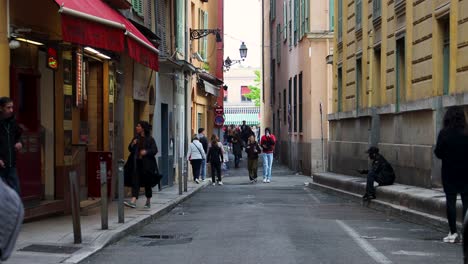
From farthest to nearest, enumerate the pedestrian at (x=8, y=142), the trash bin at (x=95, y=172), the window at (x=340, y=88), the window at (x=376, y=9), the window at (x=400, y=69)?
1. the window at (x=340, y=88)
2. the window at (x=376, y=9)
3. the window at (x=400, y=69)
4. the trash bin at (x=95, y=172)
5. the pedestrian at (x=8, y=142)

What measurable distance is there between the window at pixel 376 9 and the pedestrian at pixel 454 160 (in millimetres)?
10151

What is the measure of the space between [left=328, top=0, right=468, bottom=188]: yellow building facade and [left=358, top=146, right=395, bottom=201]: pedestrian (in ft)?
1.75

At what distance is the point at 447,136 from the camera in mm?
10594

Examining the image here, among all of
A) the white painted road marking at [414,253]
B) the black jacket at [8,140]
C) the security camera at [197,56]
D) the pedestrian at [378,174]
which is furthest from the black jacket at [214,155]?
the white painted road marking at [414,253]

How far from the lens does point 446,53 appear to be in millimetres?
15594

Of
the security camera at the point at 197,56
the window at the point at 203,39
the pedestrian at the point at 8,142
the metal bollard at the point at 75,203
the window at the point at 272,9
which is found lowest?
the metal bollard at the point at 75,203

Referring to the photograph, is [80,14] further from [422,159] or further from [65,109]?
[422,159]

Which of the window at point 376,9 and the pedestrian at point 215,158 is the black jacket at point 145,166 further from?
the pedestrian at point 215,158

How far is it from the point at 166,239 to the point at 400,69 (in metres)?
9.62

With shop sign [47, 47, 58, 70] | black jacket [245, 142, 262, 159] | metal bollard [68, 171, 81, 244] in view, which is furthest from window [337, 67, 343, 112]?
metal bollard [68, 171, 81, 244]

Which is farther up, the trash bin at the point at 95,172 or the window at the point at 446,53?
the window at the point at 446,53

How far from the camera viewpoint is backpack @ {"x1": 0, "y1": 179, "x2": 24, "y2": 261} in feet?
11.2

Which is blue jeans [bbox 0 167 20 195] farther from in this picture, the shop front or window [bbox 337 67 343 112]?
window [bbox 337 67 343 112]

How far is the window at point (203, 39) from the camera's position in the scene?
3406cm
